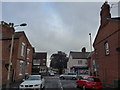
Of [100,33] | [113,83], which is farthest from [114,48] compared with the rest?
[100,33]

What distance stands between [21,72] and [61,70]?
40.9 metres

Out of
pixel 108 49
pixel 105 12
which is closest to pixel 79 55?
pixel 105 12

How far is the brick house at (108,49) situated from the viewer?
14.6m

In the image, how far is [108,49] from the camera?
55.2 feet

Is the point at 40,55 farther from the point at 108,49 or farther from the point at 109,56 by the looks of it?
the point at 109,56

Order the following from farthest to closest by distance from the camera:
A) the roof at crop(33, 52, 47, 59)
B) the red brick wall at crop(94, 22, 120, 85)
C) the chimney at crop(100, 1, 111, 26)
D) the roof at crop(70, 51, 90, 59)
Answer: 1. the roof at crop(33, 52, 47, 59)
2. the roof at crop(70, 51, 90, 59)
3. the chimney at crop(100, 1, 111, 26)
4. the red brick wall at crop(94, 22, 120, 85)

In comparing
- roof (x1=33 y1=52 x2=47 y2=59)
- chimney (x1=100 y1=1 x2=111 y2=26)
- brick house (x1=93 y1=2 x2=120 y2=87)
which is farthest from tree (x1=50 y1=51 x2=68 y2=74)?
chimney (x1=100 y1=1 x2=111 y2=26)

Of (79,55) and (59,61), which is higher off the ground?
(79,55)

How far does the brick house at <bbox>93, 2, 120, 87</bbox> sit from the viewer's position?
1455 cm

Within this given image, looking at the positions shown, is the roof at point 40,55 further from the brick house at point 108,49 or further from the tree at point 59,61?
the brick house at point 108,49

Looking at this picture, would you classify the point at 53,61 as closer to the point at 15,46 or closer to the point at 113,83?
the point at 15,46

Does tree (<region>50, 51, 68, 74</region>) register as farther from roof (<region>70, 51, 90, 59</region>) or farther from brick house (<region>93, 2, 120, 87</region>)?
brick house (<region>93, 2, 120, 87</region>)

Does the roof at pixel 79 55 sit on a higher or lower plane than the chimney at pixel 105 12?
lower

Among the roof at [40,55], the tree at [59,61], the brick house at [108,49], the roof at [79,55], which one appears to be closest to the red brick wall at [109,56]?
the brick house at [108,49]
